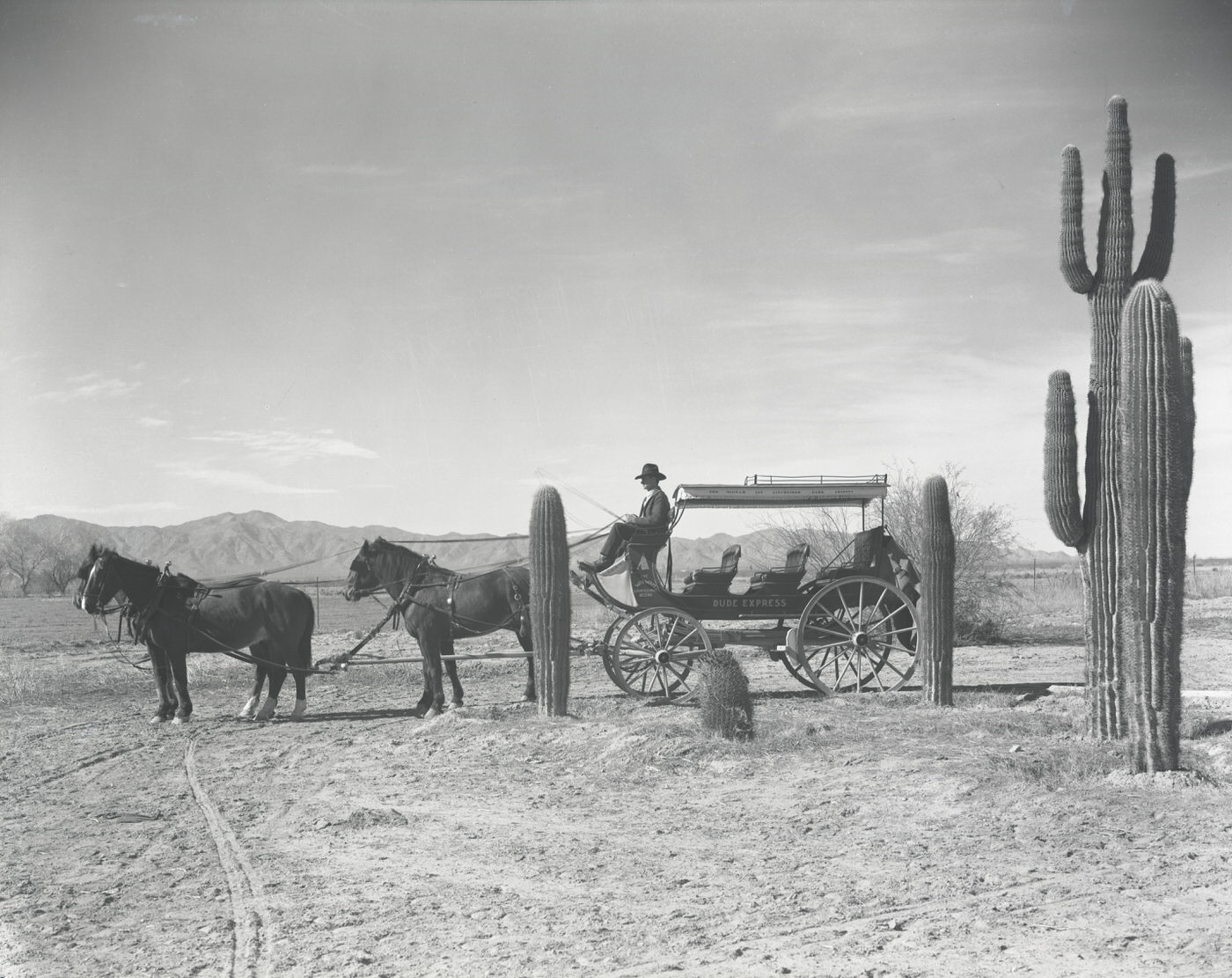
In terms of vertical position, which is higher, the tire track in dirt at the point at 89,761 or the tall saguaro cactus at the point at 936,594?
the tall saguaro cactus at the point at 936,594

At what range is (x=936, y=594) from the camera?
12023 millimetres

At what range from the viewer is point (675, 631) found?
1277cm

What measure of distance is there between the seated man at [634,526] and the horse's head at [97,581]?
5294 millimetres

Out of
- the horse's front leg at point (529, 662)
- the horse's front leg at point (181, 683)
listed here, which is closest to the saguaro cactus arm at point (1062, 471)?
the horse's front leg at point (529, 662)

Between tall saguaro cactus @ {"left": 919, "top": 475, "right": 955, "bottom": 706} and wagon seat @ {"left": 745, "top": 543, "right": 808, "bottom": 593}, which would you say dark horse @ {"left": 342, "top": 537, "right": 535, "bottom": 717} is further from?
tall saguaro cactus @ {"left": 919, "top": 475, "right": 955, "bottom": 706}

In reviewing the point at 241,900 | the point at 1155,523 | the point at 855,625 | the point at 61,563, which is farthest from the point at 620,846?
the point at 61,563

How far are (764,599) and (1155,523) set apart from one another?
5542 mm

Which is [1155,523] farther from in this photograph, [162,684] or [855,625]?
[162,684]

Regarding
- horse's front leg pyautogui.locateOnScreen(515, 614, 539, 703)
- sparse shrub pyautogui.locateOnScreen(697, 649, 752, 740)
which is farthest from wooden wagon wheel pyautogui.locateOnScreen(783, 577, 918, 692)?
horse's front leg pyautogui.locateOnScreen(515, 614, 539, 703)

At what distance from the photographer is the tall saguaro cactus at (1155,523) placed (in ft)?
25.9

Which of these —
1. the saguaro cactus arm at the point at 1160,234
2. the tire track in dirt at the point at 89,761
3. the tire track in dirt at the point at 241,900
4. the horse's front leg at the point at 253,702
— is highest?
the saguaro cactus arm at the point at 1160,234

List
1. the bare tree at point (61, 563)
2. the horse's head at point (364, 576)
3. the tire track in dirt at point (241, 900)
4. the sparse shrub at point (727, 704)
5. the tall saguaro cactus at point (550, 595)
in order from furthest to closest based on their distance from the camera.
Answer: the bare tree at point (61, 563) → the horse's head at point (364, 576) → the tall saguaro cactus at point (550, 595) → the sparse shrub at point (727, 704) → the tire track in dirt at point (241, 900)

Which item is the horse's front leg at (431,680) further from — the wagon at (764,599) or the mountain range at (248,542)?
the mountain range at (248,542)

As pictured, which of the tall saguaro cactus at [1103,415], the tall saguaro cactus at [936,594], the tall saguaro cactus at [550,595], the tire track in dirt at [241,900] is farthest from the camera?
the tall saguaro cactus at [936,594]
